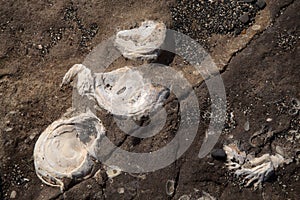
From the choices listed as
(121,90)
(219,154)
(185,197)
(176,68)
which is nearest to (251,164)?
(219,154)

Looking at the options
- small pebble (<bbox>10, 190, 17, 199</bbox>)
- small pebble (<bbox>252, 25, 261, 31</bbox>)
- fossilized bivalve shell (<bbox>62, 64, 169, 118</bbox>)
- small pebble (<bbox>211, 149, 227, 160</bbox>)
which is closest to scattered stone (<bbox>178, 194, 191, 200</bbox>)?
small pebble (<bbox>211, 149, 227, 160</bbox>)

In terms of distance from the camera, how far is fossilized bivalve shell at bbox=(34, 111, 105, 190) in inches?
111

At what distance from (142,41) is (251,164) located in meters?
0.90

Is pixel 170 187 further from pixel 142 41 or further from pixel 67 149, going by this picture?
pixel 142 41

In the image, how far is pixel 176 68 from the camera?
9.87ft

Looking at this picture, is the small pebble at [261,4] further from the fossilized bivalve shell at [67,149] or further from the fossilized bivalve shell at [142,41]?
the fossilized bivalve shell at [67,149]

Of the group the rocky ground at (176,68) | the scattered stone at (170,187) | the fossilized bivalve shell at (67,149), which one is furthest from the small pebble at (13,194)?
the scattered stone at (170,187)

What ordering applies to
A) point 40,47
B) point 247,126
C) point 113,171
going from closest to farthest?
1. point 113,171
2. point 247,126
3. point 40,47

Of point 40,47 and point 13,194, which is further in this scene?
point 40,47

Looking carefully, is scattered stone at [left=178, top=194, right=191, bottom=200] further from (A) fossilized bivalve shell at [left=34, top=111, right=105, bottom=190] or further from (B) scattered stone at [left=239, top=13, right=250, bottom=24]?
(B) scattered stone at [left=239, top=13, right=250, bottom=24]

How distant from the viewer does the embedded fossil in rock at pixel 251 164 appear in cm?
282

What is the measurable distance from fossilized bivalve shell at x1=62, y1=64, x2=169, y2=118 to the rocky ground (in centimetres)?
7

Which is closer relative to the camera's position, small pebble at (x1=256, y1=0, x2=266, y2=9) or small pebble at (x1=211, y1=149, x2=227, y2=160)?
small pebble at (x1=211, y1=149, x2=227, y2=160)

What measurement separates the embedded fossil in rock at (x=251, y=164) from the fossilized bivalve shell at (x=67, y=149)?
702mm
